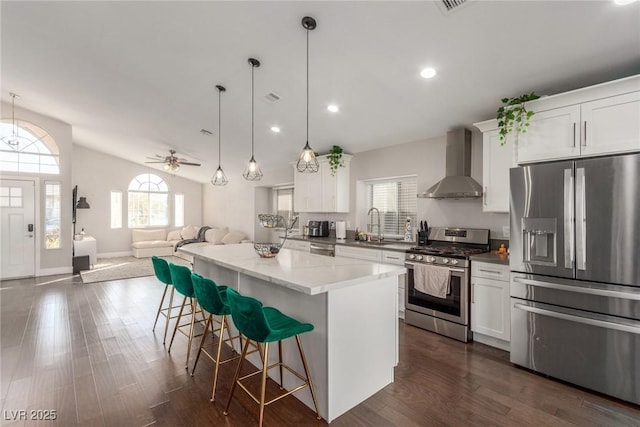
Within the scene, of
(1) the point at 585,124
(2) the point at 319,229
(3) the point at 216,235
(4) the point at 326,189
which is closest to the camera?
(1) the point at 585,124

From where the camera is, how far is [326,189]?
5.38 meters

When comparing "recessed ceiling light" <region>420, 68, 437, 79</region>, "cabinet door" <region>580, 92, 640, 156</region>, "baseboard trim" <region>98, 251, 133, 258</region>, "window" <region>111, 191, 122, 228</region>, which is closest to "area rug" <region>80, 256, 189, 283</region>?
"baseboard trim" <region>98, 251, 133, 258</region>

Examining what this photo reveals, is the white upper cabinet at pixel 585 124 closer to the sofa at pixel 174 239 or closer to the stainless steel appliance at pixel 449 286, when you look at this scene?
the stainless steel appliance at pixel 449 286

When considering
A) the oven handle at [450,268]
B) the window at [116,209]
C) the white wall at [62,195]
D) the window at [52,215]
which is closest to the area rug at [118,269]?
the white wall at [62,195]

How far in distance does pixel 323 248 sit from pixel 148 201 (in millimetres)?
7795

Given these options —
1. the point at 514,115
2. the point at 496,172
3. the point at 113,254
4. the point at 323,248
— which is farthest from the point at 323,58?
the point at 113,254

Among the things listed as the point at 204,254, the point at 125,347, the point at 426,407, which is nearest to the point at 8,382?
the point at 125,347

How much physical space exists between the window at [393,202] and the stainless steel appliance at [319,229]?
0.93 meters

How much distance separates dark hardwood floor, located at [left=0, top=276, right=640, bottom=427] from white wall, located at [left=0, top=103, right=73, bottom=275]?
366cm

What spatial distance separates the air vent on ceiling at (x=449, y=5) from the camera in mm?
2076

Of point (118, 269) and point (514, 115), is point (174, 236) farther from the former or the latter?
point (514, 115)

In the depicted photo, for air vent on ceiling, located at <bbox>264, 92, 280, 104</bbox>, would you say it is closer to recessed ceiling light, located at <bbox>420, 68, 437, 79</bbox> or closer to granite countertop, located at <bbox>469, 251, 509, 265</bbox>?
recessed ceiling light, located at <bbox>420, 68, 437, 79</bbox>

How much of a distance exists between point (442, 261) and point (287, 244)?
3.20 m

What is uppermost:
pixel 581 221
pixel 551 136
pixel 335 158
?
pixel 335 158
